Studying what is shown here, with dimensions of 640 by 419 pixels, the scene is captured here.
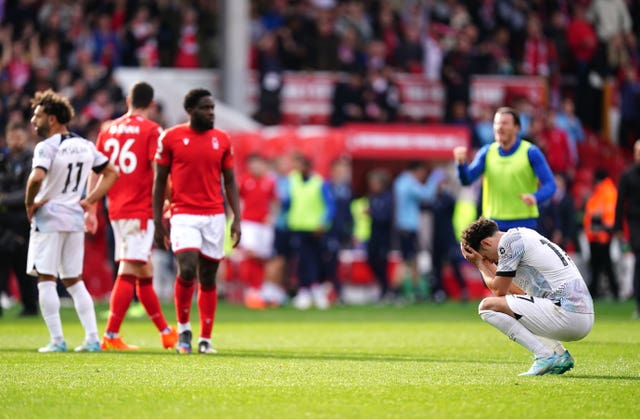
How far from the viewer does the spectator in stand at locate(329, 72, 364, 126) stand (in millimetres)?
27453

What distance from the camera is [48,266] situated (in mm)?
12359

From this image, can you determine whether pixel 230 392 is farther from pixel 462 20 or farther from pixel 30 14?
pixel 462 20

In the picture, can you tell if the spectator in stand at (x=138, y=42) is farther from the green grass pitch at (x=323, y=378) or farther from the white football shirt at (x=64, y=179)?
the white football shirt at (x=64, y=179)

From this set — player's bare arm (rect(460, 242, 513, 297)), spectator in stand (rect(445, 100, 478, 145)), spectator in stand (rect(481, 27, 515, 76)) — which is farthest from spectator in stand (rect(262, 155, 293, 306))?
player's bare arm (rect(460, 242, 513, 297))

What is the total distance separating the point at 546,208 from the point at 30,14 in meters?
10.9

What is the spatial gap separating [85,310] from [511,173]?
4.63 meters

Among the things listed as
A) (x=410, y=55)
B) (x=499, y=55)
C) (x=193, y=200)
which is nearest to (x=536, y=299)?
(x=193, y=200)

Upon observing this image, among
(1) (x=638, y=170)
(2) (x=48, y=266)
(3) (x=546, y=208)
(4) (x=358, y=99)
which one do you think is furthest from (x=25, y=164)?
(4) (x=358, y=99)

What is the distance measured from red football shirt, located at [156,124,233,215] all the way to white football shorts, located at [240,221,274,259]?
10513mm

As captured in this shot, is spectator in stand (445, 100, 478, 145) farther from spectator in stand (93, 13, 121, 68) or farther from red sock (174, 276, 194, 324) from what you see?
red sock (174, 276, 194, 324)

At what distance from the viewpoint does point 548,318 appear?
1015 cm

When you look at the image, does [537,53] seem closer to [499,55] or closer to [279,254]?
[499,55]

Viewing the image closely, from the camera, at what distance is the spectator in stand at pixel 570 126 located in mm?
29047

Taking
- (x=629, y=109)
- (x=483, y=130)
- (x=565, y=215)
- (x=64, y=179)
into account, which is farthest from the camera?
(x=629, y=109)
